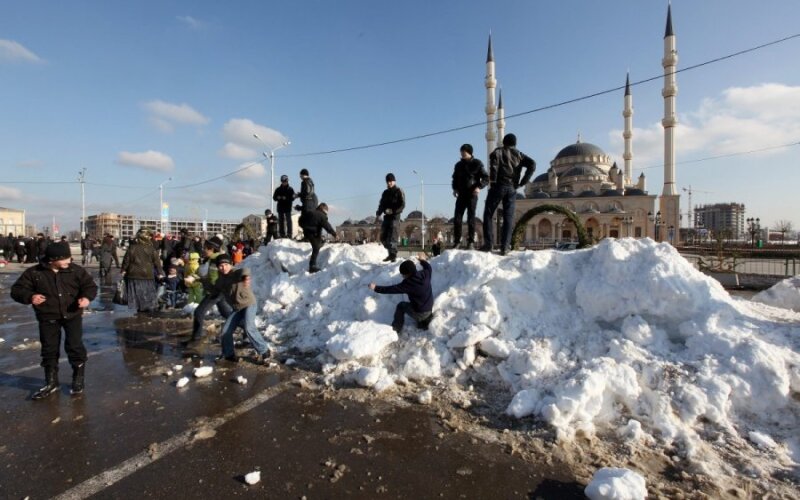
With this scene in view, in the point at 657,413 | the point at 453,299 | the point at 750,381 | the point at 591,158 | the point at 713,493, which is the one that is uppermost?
the point at 591,158

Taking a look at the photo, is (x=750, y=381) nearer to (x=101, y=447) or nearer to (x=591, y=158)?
(x=101, y=447)

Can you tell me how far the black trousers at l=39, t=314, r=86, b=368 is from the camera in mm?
4332

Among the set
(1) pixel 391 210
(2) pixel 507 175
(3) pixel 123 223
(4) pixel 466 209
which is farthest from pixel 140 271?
(3) pixel 123 223

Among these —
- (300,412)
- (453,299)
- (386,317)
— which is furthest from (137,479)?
(453,299)

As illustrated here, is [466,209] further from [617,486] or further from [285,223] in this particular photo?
[285,223]

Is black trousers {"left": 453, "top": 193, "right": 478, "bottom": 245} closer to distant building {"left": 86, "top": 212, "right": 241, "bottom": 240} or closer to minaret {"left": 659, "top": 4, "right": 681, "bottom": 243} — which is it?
minaret {"left": 659, "top": 4, "right": 681, "bottom": 243}

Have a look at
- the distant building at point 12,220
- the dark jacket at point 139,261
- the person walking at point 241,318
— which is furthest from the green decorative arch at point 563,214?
the distant building at point 12,220

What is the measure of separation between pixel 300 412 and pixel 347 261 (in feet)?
13.3

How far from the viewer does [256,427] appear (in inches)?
145

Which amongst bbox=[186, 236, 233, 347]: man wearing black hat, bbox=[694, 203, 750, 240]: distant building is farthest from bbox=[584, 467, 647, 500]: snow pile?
bbox=[694, 203, 750, 240]: distant building

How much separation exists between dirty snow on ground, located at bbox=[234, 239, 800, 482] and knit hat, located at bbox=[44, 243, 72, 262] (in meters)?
3.08

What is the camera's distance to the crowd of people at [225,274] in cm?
435

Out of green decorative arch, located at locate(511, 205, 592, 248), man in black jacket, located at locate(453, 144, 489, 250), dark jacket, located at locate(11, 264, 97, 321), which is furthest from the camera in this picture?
green decorative arch, located at locate(511, 205, 592, 248)

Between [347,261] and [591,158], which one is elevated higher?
[591,158]
